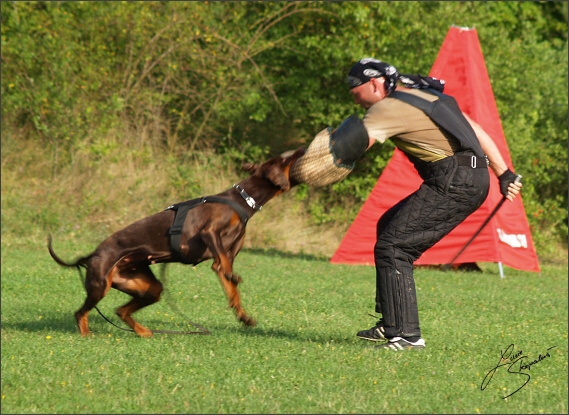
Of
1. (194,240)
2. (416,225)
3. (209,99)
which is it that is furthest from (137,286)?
(209,99)

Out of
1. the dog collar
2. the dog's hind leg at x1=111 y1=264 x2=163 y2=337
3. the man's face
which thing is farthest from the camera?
the dog's hind leg at x1=111 y1=264 x2=163 y2=337

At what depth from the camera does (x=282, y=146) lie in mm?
18266

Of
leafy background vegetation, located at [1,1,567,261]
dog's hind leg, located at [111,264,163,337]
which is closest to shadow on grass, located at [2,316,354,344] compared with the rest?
dog's hind leg, located at [111,264,163,337]

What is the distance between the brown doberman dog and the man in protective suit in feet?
1.37

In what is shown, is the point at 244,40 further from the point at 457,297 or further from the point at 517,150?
the point at 457,297

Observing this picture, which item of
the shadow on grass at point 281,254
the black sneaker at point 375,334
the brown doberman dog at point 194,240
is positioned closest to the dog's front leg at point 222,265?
the brown doberman dog at point 194,240

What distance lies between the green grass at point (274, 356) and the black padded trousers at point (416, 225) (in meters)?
0.30

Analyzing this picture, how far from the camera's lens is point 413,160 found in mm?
5789

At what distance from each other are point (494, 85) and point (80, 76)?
25.9 feet

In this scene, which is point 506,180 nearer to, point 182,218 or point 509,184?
point 509,184

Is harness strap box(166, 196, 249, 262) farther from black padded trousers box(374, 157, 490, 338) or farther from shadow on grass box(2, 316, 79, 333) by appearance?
shadow on grass box(2, 316, 79, 333)

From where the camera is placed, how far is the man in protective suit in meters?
5.39

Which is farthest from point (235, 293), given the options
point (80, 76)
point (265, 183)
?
point (80, 76)

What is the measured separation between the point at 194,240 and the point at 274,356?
105 cm
